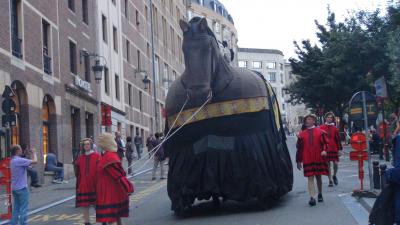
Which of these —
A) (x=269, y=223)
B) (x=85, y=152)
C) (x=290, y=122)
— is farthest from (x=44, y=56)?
(x=290, y=122)

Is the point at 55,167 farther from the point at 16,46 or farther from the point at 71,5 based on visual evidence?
the point at 71,5

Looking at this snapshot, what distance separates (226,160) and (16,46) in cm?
1292

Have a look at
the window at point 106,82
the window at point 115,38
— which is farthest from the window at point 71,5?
the window at point 115,38

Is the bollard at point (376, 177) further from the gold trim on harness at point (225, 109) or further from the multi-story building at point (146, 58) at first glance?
A: the multi-story building at point (146, 58)

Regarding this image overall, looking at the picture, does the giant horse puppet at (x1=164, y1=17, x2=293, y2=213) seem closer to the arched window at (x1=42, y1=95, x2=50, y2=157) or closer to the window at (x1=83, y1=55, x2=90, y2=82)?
the arched window at (x1=42, y1=95, x2=50, y2=157)

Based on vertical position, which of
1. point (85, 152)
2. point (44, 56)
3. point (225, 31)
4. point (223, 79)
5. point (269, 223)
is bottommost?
point (269, 223)

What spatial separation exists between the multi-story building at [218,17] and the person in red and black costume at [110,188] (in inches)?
Answer: 2929

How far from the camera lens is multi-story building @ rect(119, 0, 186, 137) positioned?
43375 millimetres

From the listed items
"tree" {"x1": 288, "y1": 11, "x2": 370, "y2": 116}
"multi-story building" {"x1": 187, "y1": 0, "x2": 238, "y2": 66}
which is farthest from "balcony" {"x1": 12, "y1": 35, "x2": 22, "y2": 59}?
"multi-story building" {"x1": 187, "y1": 0, "x2": 238, "y2": 66}

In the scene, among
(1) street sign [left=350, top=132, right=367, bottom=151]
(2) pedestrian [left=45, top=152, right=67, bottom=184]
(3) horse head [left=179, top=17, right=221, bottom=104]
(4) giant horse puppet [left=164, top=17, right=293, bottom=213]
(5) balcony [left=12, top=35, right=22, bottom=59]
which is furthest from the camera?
Answer: (2) pedestrian [left=45, top=152, right=67, bottom=184]

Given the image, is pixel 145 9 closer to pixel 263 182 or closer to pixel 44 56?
pixel 44 56

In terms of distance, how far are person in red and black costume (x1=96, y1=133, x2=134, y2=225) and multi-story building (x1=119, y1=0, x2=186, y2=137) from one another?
2781cm

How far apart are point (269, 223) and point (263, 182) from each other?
117cm

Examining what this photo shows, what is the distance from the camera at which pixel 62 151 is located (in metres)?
27.6
